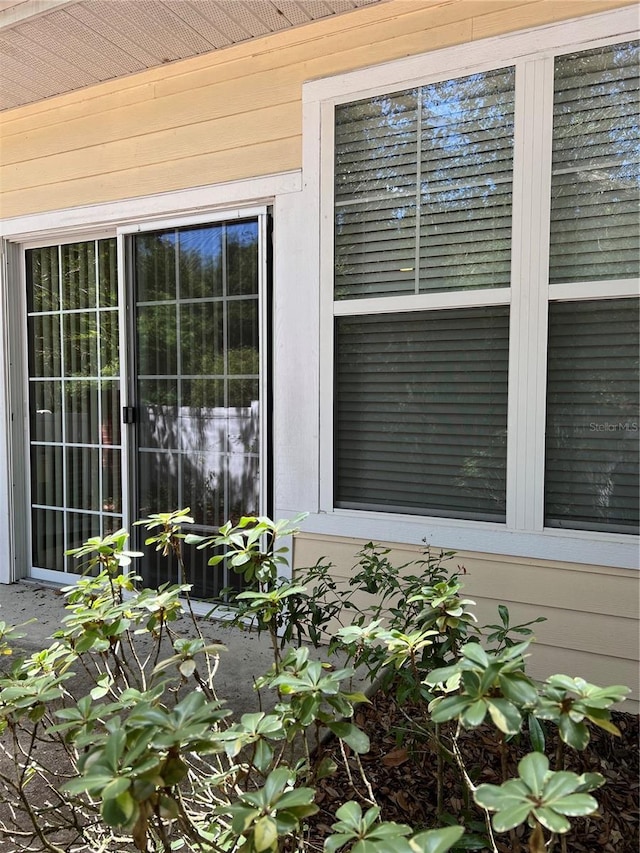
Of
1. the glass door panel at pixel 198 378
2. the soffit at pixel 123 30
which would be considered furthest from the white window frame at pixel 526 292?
the glass door panel at pixel 198 378

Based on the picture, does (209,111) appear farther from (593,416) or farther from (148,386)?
(593,416)

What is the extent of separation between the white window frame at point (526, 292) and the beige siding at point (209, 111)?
0.23 ft

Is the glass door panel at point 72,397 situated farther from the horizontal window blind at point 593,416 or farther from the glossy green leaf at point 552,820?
the glossy green leaf at point 552,820

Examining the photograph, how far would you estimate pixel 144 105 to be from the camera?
3098 millimetres

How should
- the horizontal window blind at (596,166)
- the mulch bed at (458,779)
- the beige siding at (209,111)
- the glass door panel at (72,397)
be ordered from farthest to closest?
1. the glass door panel at (72,397)
2. the beige siding at (209,111)
3. the horizontal window blind at (596,166)
4. the mulch bed at (458,779)

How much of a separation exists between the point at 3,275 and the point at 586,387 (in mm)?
3403

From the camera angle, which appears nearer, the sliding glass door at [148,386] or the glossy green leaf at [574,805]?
the glossy green leaf at [574,805]

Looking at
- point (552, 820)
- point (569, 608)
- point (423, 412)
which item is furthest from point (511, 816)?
point (423, 412)

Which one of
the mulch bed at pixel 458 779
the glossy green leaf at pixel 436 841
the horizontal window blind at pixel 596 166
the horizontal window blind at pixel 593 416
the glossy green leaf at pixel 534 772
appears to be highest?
the horizontal window blind at pixel 596 166

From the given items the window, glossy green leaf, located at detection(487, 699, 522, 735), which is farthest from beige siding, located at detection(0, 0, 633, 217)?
glossy green leaf, located at detection(487, 699, 522, 735)

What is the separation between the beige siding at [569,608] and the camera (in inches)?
87.4

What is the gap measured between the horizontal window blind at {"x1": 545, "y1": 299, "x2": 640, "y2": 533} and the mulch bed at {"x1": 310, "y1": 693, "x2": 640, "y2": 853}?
779 mm

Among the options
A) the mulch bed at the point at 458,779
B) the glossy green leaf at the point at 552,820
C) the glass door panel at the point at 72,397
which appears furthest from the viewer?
the glass door panel at the point at 72,397

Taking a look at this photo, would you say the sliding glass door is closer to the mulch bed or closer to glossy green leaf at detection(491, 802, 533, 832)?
the mulch bed
